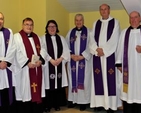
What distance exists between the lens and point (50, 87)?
17.5ft

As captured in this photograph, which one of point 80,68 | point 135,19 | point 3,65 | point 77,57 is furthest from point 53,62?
point 135,19

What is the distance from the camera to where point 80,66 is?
5.58m

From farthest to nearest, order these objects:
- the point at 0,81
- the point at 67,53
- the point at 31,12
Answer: the point at 31,12, the point at 67,53, the point at 0,81

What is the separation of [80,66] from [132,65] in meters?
1.37

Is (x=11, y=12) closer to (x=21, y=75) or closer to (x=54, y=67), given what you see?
(x=54, y=67)

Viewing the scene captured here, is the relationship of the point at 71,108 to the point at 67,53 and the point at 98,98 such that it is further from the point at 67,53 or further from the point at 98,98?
the point at 67,53

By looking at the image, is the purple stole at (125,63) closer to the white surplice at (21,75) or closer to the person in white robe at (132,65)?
the person in white robe at (132,65)

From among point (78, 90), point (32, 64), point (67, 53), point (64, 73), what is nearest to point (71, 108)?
point (78, 90)

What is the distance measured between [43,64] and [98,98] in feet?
4.36

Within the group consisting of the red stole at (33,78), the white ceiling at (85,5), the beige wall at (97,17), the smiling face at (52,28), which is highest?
the white ceiling at (85,5)

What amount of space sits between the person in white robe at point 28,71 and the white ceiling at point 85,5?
1842 mm

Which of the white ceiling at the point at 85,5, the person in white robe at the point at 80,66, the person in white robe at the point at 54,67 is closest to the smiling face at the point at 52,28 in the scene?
the person in white robe at the point at 54,67

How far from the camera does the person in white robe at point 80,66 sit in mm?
5547

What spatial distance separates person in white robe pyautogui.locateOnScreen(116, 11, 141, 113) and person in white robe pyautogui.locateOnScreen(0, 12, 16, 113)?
6.61 ft
